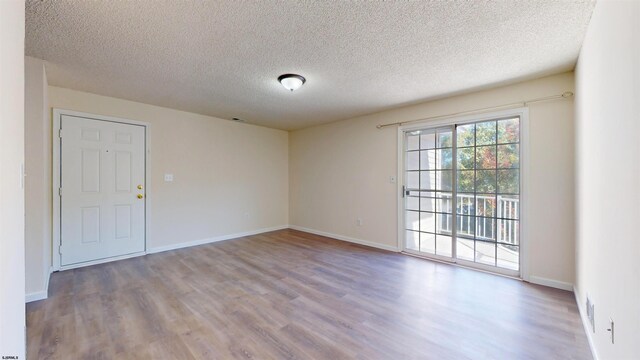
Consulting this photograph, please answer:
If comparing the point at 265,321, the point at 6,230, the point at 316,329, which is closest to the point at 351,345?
the point at 316,329

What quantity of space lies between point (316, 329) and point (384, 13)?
2507 mm

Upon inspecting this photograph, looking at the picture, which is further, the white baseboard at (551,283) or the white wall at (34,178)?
the white baseboard at (551,283)

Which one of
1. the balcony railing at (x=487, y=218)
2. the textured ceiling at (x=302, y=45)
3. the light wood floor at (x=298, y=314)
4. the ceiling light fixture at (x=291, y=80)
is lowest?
the light wood floor at (x=298, y=314)

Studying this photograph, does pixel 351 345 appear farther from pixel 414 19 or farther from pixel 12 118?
pixel 414 19

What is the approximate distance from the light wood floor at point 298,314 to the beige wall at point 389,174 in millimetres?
646

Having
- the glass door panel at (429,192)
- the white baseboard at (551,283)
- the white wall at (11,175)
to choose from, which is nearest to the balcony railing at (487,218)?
the glass door panel at (429,192)

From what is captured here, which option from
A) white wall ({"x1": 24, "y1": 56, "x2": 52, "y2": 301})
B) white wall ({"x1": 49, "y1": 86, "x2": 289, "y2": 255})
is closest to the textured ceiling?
white wall ({"x1": 24, "y1": 56, "x2": 52, "y2": 301})

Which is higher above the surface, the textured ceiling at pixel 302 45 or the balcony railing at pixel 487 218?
the textured ceiling at pixel 302 45

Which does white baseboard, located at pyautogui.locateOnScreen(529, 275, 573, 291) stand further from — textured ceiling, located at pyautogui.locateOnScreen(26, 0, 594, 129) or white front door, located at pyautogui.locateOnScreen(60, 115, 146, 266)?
white front door, located at pyautogui.locateOnScreen(60, 115, 146, 266)

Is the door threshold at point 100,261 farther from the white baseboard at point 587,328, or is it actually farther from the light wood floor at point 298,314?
the white baseboard at point 587,328

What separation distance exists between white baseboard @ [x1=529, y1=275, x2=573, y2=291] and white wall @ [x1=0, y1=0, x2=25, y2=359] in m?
4.26

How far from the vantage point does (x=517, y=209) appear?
3.32 m

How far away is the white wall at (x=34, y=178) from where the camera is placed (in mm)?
2650

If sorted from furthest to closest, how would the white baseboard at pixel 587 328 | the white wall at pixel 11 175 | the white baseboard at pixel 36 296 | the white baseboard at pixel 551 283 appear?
the white baseboard at pixel 551 283 < the white baseboard at pixel 36 296 < the white baseboard at pixel 587 328 < the white wall at pixel 11 175
